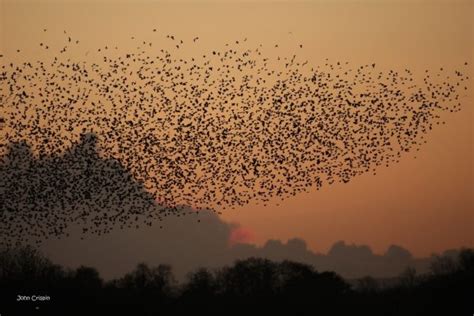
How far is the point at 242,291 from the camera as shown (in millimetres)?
75188

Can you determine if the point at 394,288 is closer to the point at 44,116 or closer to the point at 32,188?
the point at 32,188

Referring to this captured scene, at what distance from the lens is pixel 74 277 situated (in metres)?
71.2

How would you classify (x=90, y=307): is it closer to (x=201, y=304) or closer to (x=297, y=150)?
(x=201, y=304)

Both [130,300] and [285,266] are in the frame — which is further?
[285,266]

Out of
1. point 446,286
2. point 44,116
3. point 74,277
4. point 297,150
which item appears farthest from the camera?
point 74,277

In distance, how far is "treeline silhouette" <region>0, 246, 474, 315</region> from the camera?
196 ft

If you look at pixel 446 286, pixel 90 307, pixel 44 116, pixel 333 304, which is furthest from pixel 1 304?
pixel 446 286

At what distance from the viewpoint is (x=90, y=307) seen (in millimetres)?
58500

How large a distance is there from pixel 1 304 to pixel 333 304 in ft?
100

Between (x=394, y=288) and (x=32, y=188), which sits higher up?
(x=32, y=188)

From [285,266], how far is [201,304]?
560 inches

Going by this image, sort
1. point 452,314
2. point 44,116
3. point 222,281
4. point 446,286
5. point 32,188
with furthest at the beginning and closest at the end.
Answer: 1. point 222,281
2. point 446,286
3. point 452,314
4. point 32,188
5. point 44,116

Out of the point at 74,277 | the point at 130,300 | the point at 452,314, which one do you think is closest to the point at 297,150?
the point at 452,314

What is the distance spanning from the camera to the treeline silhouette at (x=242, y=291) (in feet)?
196
